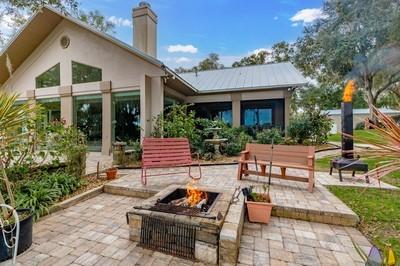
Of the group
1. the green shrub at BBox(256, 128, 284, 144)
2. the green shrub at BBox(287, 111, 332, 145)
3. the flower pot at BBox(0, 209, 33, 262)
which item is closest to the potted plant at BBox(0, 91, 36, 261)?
the flower pot at BBox(0, 209, 33, 262)

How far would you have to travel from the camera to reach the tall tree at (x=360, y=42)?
14.1 m

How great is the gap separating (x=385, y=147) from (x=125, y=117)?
8.69 meters

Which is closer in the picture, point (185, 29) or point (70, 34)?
point (70, 34)

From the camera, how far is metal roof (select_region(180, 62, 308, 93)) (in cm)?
1083

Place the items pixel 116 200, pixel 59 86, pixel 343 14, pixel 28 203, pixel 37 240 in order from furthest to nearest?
pixel 343 14 < pixel 59 86 < pixel 116 200 < pixel 28 203 < pixel 37 240

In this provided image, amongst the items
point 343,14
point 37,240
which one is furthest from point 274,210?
point 343,14

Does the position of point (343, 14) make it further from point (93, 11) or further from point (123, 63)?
point (93, 11)

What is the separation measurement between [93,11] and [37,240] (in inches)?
847

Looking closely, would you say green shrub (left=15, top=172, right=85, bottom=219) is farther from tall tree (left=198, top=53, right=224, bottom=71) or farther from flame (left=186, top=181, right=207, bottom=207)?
tall tree (left=198, top=53, right=224, bottom=71)

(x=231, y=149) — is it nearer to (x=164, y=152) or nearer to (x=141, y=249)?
(x=164, y=152)

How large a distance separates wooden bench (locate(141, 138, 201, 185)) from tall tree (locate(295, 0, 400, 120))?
1465 cm

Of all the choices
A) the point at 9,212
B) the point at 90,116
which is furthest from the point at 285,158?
the point at 90,116

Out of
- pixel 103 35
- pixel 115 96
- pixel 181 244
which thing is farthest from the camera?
pixel 115 96

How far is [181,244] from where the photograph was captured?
251cm
